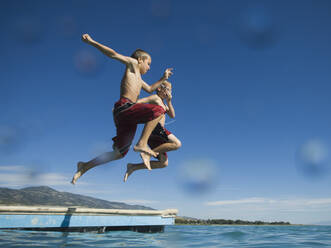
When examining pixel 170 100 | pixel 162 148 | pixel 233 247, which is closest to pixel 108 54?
pixel 170 100

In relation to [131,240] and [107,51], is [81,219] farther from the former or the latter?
[107,51]

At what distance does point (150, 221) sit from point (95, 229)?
2209 mm

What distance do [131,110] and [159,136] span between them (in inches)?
47.6

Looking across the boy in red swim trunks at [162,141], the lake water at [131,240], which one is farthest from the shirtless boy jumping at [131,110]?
the lake water at [131,240]

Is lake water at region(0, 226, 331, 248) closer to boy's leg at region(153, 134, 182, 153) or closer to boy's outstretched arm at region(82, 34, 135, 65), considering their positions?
boy's leg at region(153, 134, 182, 153)

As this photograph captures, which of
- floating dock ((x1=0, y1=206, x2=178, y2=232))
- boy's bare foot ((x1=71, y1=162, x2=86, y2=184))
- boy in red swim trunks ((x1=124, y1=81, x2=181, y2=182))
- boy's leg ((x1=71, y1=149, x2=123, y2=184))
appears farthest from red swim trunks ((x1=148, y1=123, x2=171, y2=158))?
floating dock ((x1=0, y1=206, x2=178, y2=232))

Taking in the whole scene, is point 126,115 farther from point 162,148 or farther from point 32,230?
point 32,230

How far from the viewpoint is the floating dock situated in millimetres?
5992

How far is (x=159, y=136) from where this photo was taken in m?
5.71

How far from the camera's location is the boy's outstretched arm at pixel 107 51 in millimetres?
4566

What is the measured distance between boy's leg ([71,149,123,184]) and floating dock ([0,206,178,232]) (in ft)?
5.69

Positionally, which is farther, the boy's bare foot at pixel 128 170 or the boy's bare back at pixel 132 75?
the boy's bare foot at pixel 128 170

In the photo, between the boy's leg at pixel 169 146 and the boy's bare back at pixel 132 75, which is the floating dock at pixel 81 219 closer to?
→ the boy's leg at pixel 169 146

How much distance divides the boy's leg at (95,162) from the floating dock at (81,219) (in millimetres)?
1733
